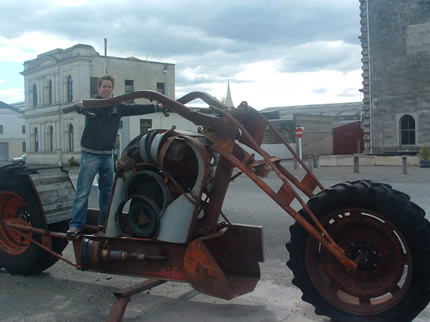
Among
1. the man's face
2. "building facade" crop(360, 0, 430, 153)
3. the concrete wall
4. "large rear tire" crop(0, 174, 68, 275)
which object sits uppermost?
"building facade" crop(360, 0, 430, 153)

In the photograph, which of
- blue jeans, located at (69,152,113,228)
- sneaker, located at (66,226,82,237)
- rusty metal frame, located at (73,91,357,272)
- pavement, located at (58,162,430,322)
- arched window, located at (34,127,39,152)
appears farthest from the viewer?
arched window, located at (34,127,39,152)

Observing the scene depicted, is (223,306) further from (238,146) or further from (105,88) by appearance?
(105,88)

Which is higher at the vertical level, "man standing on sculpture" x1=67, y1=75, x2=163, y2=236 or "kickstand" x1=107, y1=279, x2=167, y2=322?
"man standing on sculpture" x1=67, y1=75, x2=163, y2=236

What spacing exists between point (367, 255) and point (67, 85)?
51723 mm

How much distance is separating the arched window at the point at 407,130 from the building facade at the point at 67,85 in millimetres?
27932

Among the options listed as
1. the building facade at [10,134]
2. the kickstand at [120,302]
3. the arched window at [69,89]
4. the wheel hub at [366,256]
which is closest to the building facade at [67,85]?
the arched window at [69,89]

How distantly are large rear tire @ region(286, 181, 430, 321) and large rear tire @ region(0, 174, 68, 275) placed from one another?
3.16m

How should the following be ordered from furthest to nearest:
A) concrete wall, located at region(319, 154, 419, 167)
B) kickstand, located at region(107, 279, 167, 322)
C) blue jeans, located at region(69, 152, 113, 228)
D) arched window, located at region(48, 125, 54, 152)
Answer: arched window, located at region(48, 125, 54, 152), concrete wall, located at region(319, 154, 419, 167), blue jeans, located at region(69, 152, 113, 228), kickstand, located at region(107, 279, 167, 322)

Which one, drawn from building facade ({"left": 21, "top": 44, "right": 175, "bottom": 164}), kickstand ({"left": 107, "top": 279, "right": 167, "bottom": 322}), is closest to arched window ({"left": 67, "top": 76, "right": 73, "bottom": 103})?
building facade ({"left": 21, "top": 44, "right": 175, "bottom": 164})

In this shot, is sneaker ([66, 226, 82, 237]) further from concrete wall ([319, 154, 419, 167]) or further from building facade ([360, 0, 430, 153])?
building facade ([360, 0, 430, 153])

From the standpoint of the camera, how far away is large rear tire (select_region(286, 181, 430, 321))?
3523 mm

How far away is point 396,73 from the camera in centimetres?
3306

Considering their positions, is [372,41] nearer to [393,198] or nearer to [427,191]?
[427,191]

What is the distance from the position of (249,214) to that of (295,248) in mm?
6323
